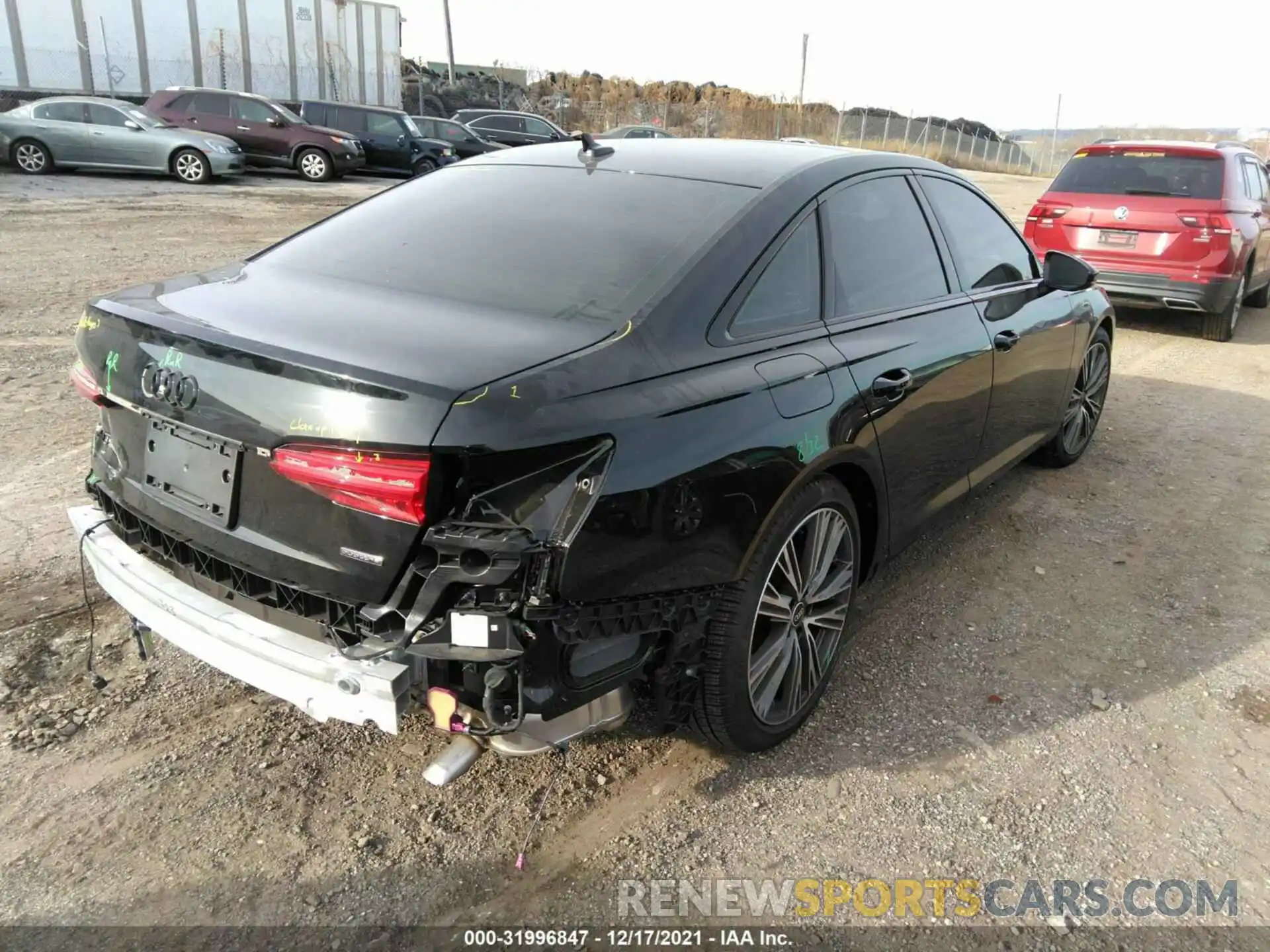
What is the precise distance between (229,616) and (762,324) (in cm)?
159

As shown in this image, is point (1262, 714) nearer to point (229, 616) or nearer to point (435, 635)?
point (435, 635)

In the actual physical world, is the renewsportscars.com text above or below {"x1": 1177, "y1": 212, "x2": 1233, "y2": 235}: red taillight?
below

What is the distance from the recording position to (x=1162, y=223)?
328 inches

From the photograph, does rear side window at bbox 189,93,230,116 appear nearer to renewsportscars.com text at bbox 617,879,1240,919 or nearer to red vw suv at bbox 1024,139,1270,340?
red vw suv at bbox 1024,139,1270,340

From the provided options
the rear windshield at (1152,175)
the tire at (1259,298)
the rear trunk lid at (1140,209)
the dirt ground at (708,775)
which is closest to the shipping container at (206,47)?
the rear trunk lid at (1140,209)

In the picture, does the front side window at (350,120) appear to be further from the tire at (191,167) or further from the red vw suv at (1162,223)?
the red vw suv at (1162,223)

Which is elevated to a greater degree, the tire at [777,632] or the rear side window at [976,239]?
the rear side window at [976,239]

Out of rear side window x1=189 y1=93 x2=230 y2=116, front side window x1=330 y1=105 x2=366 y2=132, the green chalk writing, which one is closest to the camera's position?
the green chalk writing

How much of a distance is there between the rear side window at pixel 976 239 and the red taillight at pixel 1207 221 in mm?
4970

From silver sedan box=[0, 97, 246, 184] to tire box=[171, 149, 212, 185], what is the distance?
0.01 m

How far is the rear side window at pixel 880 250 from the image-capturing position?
304 cm

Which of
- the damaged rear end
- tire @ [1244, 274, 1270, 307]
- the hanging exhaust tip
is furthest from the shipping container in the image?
the hanging exhaust tip

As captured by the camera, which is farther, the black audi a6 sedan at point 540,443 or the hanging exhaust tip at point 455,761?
the hanging exhaust tip at point 455,761

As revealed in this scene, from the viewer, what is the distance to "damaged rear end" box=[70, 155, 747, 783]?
6.50ft
